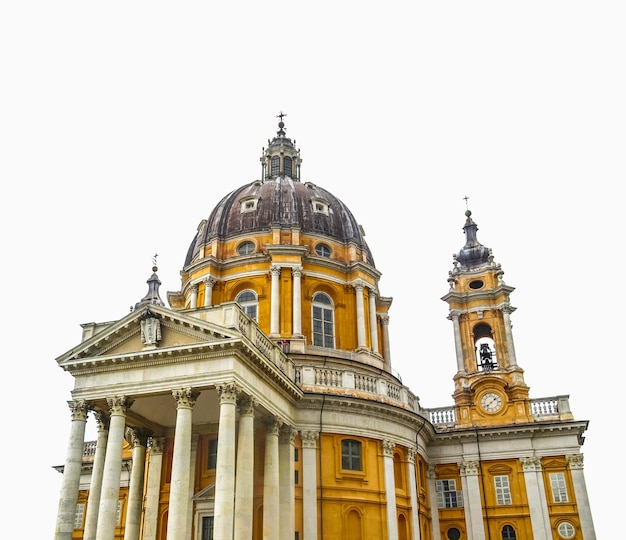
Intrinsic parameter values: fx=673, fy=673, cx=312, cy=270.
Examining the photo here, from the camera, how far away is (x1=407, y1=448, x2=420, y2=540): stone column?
1158 inches

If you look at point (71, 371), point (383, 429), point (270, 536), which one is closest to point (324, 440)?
point (383, 429)

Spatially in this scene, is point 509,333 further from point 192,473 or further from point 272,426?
point 192,473

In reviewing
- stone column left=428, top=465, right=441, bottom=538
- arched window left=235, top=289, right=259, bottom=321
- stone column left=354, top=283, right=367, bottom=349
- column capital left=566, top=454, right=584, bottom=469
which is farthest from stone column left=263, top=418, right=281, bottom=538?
column capital left=566, top=454, right=584, bottom=469

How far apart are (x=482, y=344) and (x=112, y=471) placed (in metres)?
25.1

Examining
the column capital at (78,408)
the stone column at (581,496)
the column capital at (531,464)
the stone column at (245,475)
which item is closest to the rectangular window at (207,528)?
the stone column at (245,475)

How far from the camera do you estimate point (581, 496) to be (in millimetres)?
32719

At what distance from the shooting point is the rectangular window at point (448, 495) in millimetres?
34566

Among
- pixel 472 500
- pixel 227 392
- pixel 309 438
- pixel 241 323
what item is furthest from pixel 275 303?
pixel 472 500

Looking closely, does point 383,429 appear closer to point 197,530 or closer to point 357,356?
point 357,356

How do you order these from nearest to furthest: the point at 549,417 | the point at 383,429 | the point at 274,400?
the point at 274,400 < the point at 383,429 < the point at 549,417

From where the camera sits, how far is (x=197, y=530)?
2606 cm

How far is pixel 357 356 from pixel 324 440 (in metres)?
6.66

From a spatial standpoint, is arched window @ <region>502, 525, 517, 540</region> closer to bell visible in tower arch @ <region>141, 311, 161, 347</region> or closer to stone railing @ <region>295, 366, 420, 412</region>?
stone railing @ <region>295, 366, 420, 412</region>

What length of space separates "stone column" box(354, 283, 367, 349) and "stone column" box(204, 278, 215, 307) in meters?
7.61
